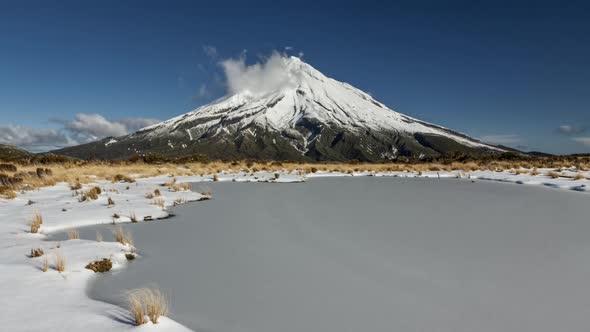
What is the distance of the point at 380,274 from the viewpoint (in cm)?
493

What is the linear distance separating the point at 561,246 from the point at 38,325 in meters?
7.48

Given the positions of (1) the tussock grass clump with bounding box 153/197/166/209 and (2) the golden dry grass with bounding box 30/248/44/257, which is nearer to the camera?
(2) the golden dry grass with bounding box 30/248/44/257

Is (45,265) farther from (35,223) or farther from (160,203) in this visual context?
(160,203)

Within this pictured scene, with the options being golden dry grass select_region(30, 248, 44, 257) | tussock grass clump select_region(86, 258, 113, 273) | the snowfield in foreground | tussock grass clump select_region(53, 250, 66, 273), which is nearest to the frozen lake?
tussock grass clump select_region(86, 258, 113, 273)

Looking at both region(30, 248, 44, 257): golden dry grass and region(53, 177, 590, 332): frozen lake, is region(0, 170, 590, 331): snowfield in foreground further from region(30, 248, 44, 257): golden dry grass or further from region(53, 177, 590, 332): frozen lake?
region(53, 177, 590, 332): frozen lake

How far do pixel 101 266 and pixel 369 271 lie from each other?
3.98 meters

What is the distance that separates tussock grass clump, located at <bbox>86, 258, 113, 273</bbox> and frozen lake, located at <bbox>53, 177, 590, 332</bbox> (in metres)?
0.27

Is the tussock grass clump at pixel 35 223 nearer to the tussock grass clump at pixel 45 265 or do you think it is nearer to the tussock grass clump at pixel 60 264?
the tussock grass clump at pixel 45 265

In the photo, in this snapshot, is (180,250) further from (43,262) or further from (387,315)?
(387,315)

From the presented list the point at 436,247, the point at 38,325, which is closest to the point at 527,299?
the point at 436,247

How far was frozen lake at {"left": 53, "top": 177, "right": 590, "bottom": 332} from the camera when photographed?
3.63 meters

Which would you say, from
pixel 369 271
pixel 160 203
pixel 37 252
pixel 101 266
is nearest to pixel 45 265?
pixel 101 266

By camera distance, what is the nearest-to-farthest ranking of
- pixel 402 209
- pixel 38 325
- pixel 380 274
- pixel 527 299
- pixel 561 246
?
pixel 38 325 < pixel 527 299 < pixel 380 274 < pixel 561 246 < pixel 402 209

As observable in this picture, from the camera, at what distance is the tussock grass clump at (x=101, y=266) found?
5.37 meters
